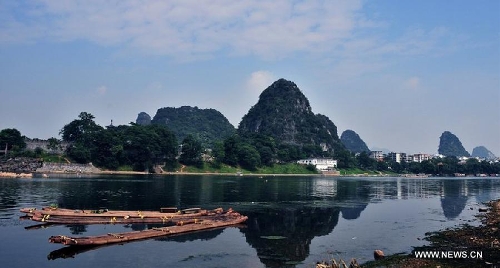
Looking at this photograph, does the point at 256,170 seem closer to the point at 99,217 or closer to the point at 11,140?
the point at 11,140

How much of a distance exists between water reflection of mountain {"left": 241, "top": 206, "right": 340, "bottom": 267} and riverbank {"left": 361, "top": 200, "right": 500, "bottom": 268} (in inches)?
215

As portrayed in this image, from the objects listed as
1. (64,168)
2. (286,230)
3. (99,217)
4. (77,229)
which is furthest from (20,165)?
(286,230)

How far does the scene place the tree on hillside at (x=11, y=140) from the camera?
4870 inches

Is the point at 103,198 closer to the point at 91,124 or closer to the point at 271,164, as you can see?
the point at 91,124

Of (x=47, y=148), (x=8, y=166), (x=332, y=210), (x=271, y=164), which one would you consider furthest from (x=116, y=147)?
(x=332, y=210)

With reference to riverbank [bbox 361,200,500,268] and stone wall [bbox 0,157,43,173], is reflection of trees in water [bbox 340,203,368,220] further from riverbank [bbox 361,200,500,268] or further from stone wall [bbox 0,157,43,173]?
stone wall [bbox 0,157,43,173]

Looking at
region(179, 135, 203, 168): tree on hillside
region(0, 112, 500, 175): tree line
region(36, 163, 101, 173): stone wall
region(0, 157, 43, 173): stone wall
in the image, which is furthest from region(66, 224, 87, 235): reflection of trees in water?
region(179, 135, 203, 168): tree on hillside

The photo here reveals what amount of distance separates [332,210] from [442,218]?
498 inches

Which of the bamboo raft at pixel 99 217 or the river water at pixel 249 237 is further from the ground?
the bamboo raft at pixel 99 217

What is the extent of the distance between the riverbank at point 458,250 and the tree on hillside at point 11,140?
12792cm

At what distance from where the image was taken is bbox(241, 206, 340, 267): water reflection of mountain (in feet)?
84.3

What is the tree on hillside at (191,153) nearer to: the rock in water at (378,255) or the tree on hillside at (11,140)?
the tree on hillside at (11,140)

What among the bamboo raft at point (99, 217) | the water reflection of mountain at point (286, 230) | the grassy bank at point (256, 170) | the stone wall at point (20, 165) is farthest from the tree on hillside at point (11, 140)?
the water reflection of mountain at point (286, 230)

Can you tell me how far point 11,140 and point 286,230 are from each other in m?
120
